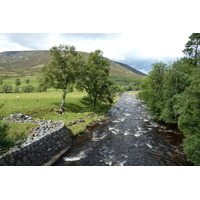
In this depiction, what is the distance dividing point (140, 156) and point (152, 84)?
81.2 feet

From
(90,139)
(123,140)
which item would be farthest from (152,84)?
(90,139)

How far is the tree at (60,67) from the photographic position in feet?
105

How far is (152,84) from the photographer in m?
37.2

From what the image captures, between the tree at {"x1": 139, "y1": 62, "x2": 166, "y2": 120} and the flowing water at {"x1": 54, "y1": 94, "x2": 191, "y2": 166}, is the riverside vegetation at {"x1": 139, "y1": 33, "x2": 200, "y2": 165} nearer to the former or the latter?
the tree at {"x1": 139, "y1": 62, "x2": 166, "y2": 120}

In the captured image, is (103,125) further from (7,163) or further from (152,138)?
(7,163)

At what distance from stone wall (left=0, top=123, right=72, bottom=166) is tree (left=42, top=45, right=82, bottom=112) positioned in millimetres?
14543

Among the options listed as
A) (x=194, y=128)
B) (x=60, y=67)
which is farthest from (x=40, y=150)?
(x=60, y=67)

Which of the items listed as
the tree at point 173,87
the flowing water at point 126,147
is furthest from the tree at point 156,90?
the flowing water at point 126,147

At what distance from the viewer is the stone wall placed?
12309 mm

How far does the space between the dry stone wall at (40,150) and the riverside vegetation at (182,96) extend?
48.8 feet

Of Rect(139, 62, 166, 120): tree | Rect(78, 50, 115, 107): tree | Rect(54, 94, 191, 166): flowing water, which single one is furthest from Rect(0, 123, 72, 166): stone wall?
Rect(139, 62, 166, 120): tree

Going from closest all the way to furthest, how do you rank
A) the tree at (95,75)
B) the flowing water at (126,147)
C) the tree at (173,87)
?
1. the flowing water at (126,147)
2. the tree at (173,87)
3. the tree at (95,75)

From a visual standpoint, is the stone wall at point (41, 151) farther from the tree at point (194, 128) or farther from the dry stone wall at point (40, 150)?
the tree at point (194, 128)

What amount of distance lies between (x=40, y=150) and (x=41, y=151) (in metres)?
0.18
